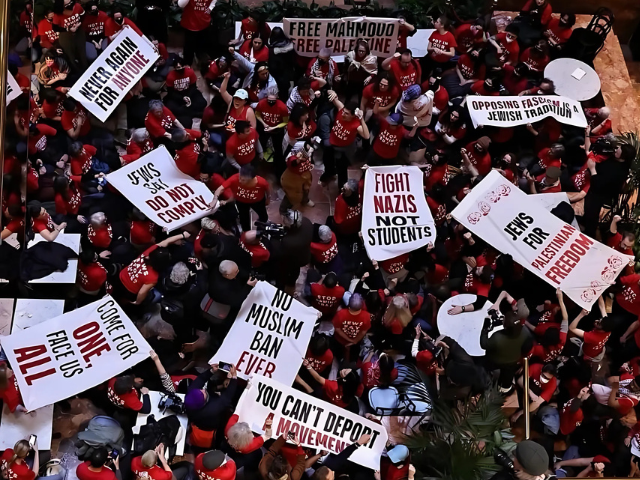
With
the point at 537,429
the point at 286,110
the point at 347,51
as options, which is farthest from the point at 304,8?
the point at 537,429

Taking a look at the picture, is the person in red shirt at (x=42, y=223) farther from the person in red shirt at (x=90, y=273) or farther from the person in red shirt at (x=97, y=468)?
the person in red shirt at (x=97, y=468)

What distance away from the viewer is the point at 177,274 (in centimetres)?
770

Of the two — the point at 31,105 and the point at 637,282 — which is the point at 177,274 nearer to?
the point at 31,105

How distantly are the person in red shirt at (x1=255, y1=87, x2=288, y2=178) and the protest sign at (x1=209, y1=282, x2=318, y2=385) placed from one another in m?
2.65

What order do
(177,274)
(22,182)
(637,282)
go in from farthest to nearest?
(637,282) < (22,182) < (177,274)

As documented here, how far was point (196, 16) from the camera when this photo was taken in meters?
11.0

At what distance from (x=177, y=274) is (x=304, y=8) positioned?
576 centimetres

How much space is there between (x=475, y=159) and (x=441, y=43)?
88.5 inches

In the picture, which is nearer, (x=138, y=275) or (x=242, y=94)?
(x=138, y=275)

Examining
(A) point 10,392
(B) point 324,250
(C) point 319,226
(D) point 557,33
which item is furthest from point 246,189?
(D) point 557,33

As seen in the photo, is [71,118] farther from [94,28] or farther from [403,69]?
[403,69]

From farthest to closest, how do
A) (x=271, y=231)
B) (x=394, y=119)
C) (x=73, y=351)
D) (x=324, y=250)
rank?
(x=394, y=119) → (x=271, y=231) → (x=324, y=250) → (x=73, y=351)

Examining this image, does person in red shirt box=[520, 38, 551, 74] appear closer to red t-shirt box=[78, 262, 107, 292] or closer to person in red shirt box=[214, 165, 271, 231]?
person in red shirt box=[214, 165, 271, 231]

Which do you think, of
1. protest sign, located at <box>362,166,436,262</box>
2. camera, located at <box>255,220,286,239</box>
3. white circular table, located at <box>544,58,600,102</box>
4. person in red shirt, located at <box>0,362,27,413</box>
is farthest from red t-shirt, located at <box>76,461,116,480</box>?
white circular table, located at <box>544,58,600,102</box>
